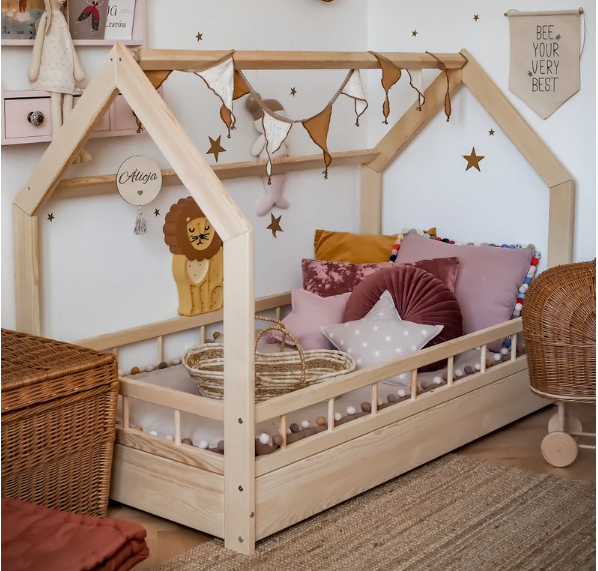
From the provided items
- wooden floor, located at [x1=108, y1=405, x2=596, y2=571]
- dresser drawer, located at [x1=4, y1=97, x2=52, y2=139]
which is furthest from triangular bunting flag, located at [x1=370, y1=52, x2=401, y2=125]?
wooden floor, located at [x1=108, y1=405, x2=596, y2=571]

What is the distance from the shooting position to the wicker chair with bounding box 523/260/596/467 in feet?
7.59

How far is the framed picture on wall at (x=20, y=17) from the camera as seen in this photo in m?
2.23

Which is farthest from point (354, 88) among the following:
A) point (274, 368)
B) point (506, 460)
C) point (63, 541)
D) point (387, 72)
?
point (63, 541)

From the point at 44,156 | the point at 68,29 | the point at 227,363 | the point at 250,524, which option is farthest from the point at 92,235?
the point at 250,524

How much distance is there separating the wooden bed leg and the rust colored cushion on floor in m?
0.27

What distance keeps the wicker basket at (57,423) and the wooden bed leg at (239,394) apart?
1.10 ft

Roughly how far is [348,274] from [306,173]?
0.44 m

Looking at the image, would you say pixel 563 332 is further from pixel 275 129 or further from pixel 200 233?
pixel 200 233

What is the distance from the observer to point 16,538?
170 cm

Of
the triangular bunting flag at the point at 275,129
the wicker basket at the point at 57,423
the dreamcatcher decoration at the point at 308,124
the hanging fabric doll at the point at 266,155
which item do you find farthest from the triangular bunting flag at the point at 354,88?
the wicker basket at the point at 57,423

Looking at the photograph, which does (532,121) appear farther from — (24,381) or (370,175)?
(24,381)

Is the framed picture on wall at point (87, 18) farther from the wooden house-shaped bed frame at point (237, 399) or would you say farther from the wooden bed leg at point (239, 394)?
the wooden bed leg at point (239, 394)

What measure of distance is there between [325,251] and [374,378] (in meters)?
0.97

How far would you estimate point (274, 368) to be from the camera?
2.54 metres
